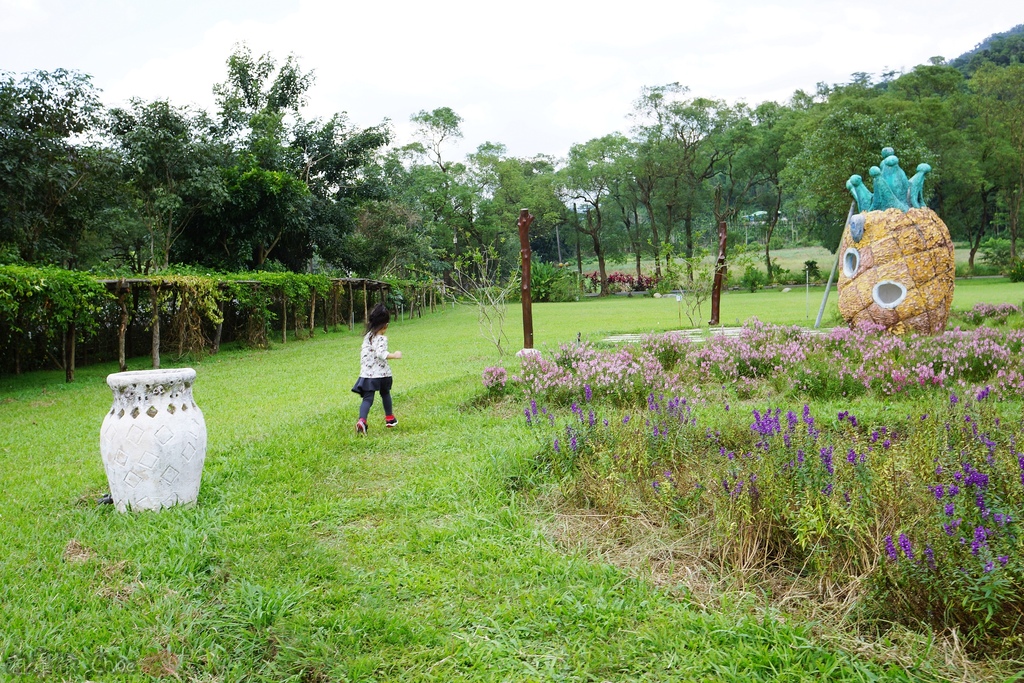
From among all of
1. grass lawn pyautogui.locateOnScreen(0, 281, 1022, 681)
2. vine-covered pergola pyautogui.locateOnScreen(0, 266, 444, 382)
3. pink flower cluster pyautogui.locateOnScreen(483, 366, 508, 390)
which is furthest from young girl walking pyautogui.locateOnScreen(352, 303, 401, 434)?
vine-covered pergola pyautogui.locateOnScreen(0, 266, 444, 382)

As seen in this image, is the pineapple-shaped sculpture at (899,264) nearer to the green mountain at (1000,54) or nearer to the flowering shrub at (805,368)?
the flowering shrub at (805,368)

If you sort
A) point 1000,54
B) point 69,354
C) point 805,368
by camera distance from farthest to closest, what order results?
point 1000,54
point 69,354
point 805,368

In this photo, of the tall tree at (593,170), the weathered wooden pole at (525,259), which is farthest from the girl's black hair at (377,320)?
the tall tree at (593,170)

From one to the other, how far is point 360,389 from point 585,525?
3097 mm

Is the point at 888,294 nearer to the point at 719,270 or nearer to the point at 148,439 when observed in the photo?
the point at 719,270

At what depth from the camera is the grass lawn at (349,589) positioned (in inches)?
99.2

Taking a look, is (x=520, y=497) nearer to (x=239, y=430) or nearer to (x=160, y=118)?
(x=239, y=430)

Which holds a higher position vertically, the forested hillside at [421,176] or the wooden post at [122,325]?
the forested hillside at [421,176]

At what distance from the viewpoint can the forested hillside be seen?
15.2m

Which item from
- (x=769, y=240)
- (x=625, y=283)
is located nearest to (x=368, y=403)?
(x=625, y=283)

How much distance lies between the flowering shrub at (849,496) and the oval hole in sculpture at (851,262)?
6.20 m

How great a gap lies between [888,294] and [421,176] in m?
33.7

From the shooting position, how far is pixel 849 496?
3.08 m

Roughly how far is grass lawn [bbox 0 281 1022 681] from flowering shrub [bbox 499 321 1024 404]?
1.63 m
